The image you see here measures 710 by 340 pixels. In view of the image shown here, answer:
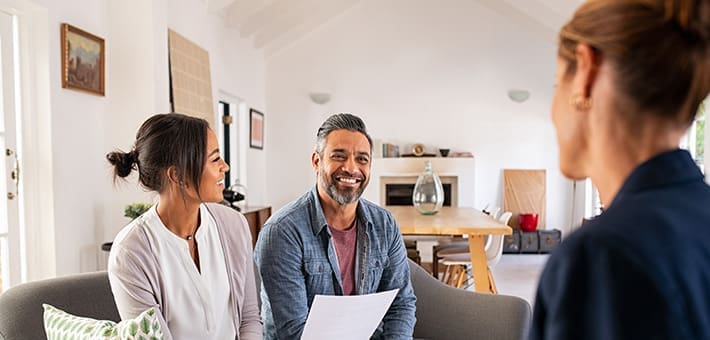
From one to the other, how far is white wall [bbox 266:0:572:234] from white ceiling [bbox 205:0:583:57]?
21 centimetres

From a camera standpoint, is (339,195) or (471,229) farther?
(471,229)

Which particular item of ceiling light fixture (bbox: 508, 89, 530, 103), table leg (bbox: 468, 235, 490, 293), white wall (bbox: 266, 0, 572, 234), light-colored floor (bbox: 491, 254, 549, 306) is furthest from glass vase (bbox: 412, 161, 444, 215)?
ceiling light fixture (bbox: 508, 89, 530, 103)

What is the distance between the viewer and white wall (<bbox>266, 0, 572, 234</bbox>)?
283 inches

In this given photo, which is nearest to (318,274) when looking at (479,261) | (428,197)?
(479,261)

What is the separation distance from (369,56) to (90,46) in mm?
4517

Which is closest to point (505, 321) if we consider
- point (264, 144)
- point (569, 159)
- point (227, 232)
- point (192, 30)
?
point (227, 232)

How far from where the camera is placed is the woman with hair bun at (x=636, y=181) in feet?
1.59

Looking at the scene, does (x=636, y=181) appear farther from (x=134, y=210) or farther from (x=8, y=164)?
A: (x=134, y=210)

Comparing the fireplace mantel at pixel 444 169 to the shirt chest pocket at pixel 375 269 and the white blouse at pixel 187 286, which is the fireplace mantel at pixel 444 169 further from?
the white blouse at pixel 187 286

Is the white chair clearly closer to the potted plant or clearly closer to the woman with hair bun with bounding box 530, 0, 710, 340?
the potted plant

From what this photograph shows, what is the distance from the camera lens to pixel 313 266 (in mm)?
1749

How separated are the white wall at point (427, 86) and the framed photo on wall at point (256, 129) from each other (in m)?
0.34

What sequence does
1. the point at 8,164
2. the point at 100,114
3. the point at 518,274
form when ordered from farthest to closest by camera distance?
the point at 518,274
the point at 100,114
the point at 8,164

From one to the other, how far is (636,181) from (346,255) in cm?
135
